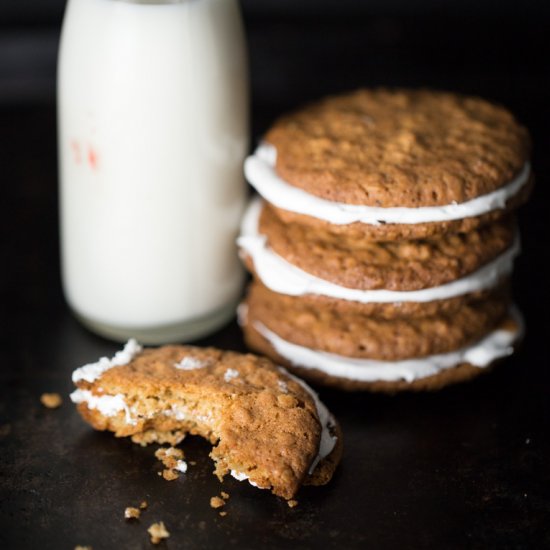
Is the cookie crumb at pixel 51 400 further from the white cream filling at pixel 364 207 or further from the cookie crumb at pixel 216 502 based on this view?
the white cream filling at pixel 364 207

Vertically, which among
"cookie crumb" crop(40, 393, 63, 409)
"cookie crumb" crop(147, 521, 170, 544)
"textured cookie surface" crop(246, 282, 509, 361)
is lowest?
"cookie crumb" crop(40, 393, 63, 409)

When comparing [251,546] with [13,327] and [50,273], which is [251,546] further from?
[50,273]

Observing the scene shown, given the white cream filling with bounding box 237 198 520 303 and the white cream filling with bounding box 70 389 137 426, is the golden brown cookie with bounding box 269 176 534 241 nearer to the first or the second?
the white cream filling with bounding box 237 198 520 303

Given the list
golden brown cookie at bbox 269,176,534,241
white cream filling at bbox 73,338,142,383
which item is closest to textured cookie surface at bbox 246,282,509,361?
golden brown cookie at bbox 269,176,534,241

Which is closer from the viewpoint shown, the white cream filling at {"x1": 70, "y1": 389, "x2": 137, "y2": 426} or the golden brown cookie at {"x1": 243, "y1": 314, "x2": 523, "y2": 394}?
the white cream filling at {"x1": 70, "y1": 389, "x2": 137, "y2": 426}

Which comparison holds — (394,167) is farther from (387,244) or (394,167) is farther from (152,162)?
(152,162)

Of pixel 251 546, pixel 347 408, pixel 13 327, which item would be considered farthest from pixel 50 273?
pixel 251 546

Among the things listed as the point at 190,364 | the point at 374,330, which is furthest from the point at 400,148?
the point at 190,364
